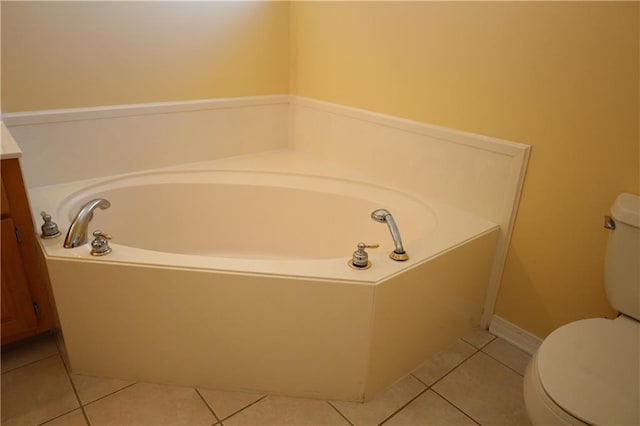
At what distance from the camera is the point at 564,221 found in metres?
1.60

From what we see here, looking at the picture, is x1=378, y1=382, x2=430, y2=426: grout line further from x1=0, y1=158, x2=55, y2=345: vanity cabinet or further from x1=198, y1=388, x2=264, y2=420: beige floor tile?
x1=0, y1=158, x2=55, y2=345: vanity cabinet

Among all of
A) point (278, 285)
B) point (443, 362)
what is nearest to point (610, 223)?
point (443, 362)

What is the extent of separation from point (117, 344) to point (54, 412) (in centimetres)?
28

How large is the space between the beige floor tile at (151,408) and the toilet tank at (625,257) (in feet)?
4.46

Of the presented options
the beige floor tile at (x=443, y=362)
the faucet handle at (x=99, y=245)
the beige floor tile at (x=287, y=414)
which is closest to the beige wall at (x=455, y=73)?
the beige floor tile at (x=443, y=362)

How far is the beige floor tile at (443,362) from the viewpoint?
169 centimetres

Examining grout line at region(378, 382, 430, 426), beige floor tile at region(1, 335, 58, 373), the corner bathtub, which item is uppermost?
the corner bathtub

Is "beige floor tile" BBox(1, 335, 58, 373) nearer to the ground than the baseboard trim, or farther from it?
nearer to the ground

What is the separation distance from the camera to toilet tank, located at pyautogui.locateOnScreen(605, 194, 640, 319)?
51.8 inches

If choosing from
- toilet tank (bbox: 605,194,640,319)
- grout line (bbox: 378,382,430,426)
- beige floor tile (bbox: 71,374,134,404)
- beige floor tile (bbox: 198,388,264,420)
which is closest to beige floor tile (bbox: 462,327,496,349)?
grout line (bbox: 378,382,430,426)

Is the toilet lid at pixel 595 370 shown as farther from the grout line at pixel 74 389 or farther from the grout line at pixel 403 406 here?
the grout line at pixel 74 389

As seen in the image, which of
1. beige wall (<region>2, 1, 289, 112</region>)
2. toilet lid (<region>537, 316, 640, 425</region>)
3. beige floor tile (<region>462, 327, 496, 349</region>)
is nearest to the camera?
toilet lid (<region>537, 316, 640, 425</region>)

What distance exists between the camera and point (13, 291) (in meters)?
1.55

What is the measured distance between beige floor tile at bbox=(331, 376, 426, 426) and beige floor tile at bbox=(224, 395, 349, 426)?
40mm
